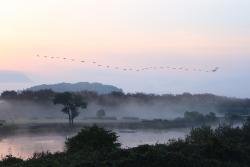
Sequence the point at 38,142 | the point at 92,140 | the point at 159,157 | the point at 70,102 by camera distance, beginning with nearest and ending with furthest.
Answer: the point at 159,157, the point at 92,140, the point at 38,142, the point at 70,102

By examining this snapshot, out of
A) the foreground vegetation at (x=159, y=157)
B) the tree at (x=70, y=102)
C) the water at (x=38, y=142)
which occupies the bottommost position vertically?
the water at (x=38, y=142)

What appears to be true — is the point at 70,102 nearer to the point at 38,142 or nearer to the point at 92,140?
the point at 38,142

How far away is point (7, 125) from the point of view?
7138 cm

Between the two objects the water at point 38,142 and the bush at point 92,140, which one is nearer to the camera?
the bush at point 92,140

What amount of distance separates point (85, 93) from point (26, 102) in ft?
45.8

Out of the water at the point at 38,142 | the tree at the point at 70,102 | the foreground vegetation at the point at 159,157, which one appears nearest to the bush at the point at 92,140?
the foreground vegetation at the point at 159,157

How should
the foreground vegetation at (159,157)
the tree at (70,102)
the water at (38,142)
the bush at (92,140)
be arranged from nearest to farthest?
the foreground vegetation at (159,157) → the bush at (92,140) → the water at (38,142) → the tree at (70,102)

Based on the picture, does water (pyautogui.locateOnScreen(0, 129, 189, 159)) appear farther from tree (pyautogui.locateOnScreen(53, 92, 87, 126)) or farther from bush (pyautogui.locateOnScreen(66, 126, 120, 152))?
bush (pyautogui.locateOnScreen(66, 126, 120, 152))

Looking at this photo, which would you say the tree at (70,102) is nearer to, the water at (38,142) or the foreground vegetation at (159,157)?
the water at (38,142)

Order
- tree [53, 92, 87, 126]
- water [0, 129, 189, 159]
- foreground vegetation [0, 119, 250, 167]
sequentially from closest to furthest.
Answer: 1. foreground vegetation [0, 119, 250, 167]
2. water [0, 129, 189, 159]
3. tree [53, 92, 87, 126]

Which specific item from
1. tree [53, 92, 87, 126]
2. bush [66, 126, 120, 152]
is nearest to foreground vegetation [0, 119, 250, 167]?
bush [66, 126, 120, 152]

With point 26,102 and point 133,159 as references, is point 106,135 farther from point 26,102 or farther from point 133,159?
point 26,102

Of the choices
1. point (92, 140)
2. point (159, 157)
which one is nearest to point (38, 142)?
point (92, 140)

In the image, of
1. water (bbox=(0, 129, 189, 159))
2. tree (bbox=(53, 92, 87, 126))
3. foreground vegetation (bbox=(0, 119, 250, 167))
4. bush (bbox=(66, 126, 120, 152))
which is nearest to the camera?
foreground vegetation (bbox=(0, 119, 250, 167))
